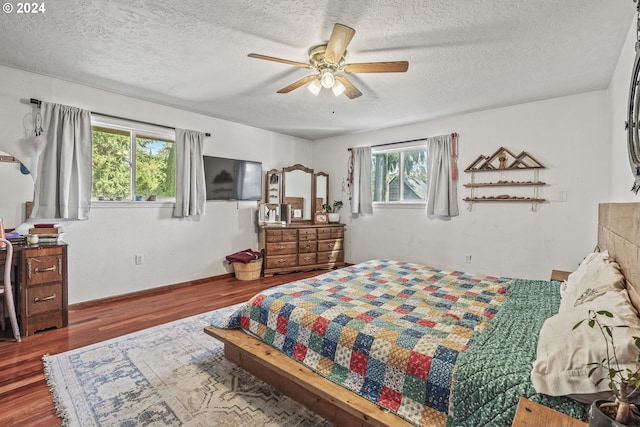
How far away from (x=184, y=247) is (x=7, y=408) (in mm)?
2636

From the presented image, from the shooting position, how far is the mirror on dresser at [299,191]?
219 inches

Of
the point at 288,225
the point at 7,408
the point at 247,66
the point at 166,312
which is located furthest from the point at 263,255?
the point at 7,408

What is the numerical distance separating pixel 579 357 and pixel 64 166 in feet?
14.2

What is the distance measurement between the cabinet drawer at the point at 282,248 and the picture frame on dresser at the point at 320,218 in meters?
0.72

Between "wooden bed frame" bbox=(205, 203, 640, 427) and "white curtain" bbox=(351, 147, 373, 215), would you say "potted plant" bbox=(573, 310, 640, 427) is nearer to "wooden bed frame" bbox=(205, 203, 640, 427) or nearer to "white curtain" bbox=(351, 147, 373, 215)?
"wooden bed frame" bbox=(205, 203, 640, 427)

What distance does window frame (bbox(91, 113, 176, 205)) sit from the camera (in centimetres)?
354

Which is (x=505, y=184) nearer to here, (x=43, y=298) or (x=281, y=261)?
(x=281, y=261)

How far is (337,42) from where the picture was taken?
2.09 m

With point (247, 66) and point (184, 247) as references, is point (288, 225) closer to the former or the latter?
point (184, 247)

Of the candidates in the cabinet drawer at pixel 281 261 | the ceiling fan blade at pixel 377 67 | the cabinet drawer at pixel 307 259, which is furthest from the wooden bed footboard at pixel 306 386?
the cabinet drawer at pixel 307 259

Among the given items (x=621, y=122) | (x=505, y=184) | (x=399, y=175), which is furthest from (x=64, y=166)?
(x=621, y=122)

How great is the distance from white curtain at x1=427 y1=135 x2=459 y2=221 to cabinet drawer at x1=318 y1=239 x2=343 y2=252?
1767mm

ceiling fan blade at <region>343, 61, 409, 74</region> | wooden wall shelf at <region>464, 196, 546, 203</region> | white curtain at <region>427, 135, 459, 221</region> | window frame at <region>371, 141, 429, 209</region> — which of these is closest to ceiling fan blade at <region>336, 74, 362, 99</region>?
ceiling fan blade at <region>343, 61, 409, 74</region>

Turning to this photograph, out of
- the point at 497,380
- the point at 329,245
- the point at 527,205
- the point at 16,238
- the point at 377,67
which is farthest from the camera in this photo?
the point at 329,245
